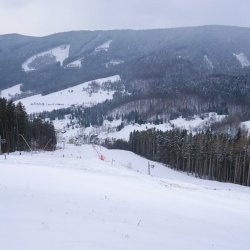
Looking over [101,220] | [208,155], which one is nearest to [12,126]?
[208,155]

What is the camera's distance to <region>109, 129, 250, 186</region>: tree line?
318 feet

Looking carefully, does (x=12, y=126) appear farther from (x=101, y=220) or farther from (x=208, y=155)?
(x=101, y=220)

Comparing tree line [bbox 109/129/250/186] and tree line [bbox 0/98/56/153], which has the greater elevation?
tree line [bbox 0/98/56/153]

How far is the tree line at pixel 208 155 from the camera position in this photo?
9688 centimetres

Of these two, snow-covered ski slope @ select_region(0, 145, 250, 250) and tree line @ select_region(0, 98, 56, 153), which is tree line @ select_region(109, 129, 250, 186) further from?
snow-covered ski slope @ select_region(0, 145, 250, 250)

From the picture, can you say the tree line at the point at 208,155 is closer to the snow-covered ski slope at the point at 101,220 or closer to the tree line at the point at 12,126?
the tree line at the point at 12,126

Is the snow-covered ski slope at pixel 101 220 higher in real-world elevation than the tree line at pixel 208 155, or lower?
higher

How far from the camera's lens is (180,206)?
A: 26094mm

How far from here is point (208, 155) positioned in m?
107

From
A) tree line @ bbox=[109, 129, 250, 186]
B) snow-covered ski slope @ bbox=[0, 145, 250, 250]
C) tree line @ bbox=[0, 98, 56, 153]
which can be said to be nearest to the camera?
snow-covered ski slope @ bbox=[0, 145, 250, 250]

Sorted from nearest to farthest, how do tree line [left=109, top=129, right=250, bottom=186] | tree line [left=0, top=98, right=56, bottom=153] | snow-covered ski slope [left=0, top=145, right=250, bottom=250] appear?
snow-covered ski slope [left=0, top=145, right=250, bottom=250] < tree line [left=0, top=98, right=56, bottom=153] < tree line [left=109, top=129, right=250, bottom=186]

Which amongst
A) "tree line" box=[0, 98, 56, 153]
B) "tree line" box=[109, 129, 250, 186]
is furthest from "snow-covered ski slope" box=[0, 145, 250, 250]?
"tree line" box=[109, 129, 250, 186]

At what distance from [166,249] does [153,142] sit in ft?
427

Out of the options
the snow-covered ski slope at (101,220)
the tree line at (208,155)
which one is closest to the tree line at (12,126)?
the tree line at (208,155)
